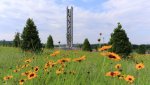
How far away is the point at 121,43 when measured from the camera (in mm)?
23891

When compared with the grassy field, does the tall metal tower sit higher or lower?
higher

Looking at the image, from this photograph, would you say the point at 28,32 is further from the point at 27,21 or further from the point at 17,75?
the point at 17,75

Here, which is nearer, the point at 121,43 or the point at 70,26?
the point at 121,43

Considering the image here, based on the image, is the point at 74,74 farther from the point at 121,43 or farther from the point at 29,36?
the point at 29,36

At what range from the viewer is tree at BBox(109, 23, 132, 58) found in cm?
2369

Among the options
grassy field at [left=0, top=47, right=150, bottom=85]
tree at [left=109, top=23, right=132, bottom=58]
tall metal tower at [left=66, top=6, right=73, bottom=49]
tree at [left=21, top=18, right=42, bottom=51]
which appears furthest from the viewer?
tall metal tower at [left=66, top=6, right=73, bottom=49]

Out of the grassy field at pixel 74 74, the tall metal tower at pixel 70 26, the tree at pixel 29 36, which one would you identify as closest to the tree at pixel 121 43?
the tree at pixel 29 36

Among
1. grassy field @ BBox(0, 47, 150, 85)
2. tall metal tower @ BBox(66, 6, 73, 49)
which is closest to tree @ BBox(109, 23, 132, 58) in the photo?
grassy field @ BBox(0, 47, 150, 85)

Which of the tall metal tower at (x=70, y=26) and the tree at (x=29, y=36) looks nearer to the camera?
the tree at (x=29, y=36)

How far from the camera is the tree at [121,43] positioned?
933 inches

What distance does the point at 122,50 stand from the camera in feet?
77.8

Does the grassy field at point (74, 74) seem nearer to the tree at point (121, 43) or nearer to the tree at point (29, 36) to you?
the tree at point (121, 43)

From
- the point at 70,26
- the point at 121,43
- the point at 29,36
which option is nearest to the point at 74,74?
the point at 121,43

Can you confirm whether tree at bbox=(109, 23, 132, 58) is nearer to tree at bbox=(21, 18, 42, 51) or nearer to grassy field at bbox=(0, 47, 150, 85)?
tree at bbox=(21, 18, 42, 51)
